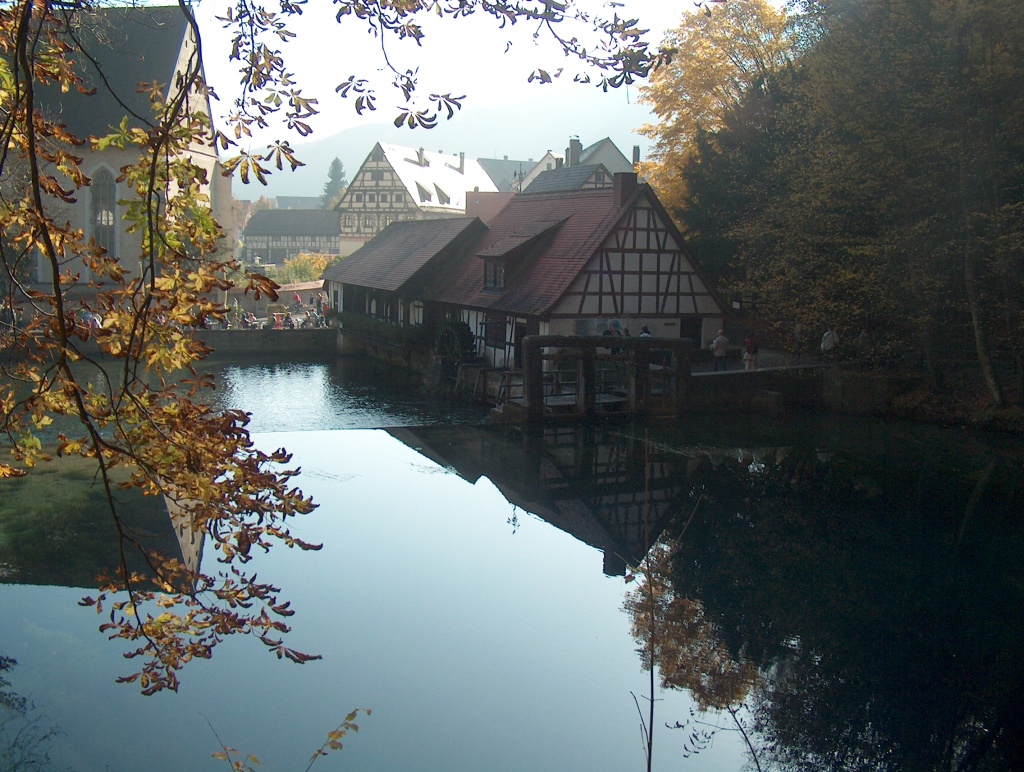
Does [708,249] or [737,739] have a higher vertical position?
[708,249]

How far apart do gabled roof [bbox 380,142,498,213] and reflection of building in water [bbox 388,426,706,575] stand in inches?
1874

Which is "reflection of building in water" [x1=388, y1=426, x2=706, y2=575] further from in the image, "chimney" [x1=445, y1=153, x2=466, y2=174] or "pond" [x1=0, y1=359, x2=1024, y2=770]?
"chimney" [x1=445, y1=153, x2=466, y2=174]

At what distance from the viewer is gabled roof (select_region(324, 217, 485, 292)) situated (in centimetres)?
3086

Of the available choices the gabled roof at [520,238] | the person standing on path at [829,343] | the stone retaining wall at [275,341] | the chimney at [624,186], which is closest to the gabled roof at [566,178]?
the stone retaining wall at [275,341]

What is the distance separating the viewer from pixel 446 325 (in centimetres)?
2572

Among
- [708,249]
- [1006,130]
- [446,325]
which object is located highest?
[1006,130]

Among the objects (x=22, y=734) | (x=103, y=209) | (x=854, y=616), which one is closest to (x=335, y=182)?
(x=103, y=209)

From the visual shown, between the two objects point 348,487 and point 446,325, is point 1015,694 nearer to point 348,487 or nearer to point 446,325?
point 348,487

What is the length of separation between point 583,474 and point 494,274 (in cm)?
1182

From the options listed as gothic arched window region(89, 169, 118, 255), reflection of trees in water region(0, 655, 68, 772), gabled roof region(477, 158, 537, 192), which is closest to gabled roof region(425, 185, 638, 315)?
reflection of trees in water region(0, 655, 68, 772)

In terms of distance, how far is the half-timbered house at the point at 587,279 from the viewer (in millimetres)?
23750

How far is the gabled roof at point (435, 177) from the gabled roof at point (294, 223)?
44.6 feet

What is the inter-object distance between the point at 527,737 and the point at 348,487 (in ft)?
26.6

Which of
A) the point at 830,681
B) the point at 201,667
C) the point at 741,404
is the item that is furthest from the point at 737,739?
the point at 741,404
